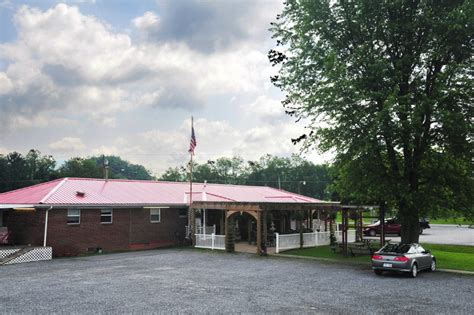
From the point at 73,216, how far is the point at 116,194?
4.33 meters

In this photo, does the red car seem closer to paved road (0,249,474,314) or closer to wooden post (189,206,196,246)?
wooden post (189,206,196,246)

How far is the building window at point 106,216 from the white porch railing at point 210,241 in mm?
6549

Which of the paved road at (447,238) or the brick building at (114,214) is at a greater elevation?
the brick building at (114,214)

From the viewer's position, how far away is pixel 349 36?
24391 mm

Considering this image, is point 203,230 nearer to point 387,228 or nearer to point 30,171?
point 387,228

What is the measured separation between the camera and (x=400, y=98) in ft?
69.2

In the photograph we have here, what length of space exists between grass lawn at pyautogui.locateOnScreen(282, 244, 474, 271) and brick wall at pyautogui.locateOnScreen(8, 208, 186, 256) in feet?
33.5

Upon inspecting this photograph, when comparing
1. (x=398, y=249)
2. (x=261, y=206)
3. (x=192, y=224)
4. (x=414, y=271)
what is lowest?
(x=414, y=271)

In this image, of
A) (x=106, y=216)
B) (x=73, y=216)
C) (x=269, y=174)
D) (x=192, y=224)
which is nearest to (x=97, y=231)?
(x=106, y=216)

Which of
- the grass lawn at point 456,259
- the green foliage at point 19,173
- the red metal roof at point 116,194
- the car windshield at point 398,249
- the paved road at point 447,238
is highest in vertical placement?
the green foliage at point 19,173

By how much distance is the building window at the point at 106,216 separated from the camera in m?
30.0

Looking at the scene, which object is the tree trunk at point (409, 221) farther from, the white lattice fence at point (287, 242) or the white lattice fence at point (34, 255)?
the white lattice fence at point (34, 255)

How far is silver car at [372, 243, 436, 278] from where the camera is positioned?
19.0m

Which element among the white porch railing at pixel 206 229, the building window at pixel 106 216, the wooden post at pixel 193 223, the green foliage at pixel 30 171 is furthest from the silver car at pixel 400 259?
the green foliage at pixel 30 171
